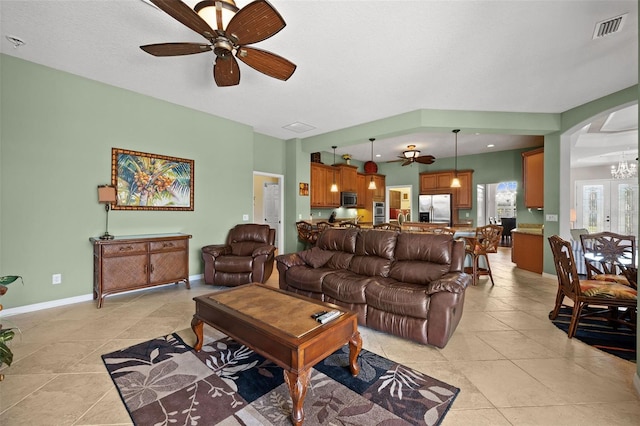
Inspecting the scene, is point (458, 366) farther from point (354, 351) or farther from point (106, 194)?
point (106, 194)

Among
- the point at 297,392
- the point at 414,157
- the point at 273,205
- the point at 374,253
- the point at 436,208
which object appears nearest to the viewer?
the point at 297,392

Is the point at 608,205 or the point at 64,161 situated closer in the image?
the point at 64,161

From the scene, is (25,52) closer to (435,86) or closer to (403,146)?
(435,86)

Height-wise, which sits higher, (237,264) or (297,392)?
(237,264)

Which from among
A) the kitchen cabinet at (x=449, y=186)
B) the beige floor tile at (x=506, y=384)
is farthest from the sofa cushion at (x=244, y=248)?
the kitchen cabinet at (x=449, y=186)

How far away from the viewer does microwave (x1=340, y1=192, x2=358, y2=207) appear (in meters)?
7.65

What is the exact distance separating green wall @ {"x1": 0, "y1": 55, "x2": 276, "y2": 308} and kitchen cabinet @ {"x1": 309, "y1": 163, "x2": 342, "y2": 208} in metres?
3.03

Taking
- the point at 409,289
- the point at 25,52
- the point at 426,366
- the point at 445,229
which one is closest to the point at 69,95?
the point at 25,52

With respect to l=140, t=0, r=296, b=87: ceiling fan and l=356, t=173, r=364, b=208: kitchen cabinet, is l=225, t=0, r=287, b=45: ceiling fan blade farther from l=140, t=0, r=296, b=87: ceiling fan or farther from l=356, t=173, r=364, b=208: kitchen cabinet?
l=356, t=173, r=364, b=208: kitchen cabinet

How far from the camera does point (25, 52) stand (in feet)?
9.63

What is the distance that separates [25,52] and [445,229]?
5.82 m

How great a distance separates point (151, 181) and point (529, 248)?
704cm

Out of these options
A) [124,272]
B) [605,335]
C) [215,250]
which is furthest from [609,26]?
[124,272]

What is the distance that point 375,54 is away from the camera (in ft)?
9.43
